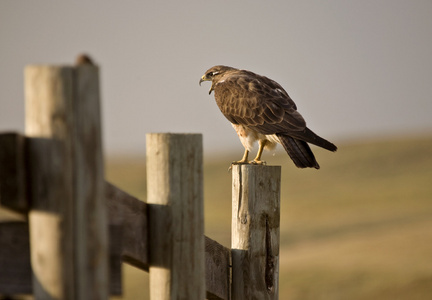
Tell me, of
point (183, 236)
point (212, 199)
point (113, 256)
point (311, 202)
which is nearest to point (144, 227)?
point (183, 236)

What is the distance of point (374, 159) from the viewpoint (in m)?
46.8

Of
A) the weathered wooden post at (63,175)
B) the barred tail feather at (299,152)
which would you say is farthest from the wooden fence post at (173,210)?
the barred tail feather at (299,152)

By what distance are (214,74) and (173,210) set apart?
5.75 meters

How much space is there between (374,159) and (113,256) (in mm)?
45966

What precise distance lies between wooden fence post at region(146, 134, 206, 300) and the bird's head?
549 cm

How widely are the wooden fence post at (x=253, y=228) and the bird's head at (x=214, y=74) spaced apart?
4.54 meters

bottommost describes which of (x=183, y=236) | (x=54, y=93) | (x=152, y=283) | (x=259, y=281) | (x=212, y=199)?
(x=212, y=199)

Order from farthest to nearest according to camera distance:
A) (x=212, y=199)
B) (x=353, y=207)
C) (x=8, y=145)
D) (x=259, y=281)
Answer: (x=212, y=199) < (x=353, y=207) < (x=259, y=281) < (x=8, y=145)

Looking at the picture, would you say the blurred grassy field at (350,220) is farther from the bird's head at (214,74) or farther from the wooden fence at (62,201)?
the wooden fence at (62,201)

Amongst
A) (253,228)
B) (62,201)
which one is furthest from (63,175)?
(253,228)

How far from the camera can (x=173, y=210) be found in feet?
9.09

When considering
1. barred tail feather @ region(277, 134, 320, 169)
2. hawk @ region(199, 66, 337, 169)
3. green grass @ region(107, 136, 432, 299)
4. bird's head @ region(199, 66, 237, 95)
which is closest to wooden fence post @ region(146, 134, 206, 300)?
barred tail feather @ region(277, 134, 320, 169)

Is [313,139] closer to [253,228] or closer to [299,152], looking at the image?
[299,152]

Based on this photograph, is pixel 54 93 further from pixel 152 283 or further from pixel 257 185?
pixel 257 185
